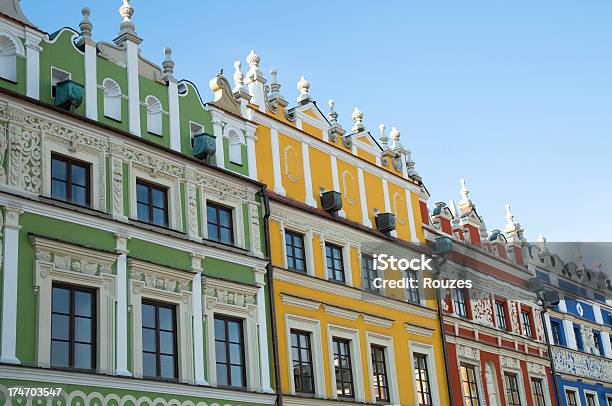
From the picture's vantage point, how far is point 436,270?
1196 inches

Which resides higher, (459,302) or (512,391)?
(459,302)

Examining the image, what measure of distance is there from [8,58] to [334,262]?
11105 mm


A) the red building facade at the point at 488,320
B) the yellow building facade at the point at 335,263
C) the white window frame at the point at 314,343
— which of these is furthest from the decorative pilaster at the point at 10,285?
the red building facade at the point at 488,320

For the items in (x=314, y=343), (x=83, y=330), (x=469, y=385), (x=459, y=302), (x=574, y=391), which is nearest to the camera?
(x=83, y=330)

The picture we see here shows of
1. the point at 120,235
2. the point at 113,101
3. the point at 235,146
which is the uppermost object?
the point at 235,146

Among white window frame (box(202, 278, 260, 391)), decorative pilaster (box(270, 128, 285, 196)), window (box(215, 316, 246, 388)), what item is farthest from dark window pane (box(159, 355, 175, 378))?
decorative pilaster (box(270, 128, 285, 196))

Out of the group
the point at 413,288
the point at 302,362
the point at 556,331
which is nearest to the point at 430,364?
the point at 413,288

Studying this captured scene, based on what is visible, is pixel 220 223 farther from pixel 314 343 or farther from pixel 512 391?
pixel 512 391

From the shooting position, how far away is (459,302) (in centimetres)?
3103

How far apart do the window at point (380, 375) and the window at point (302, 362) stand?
8.69 ft

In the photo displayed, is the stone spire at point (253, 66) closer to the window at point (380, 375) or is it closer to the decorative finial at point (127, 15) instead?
the decorative finial at point (127, 15)

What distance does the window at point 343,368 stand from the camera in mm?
24375

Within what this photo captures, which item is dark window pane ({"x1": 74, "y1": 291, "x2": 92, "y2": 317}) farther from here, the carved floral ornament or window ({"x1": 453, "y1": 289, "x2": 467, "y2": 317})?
window ({"x1": 453, "y1": 289, "x2": 467, "y2": 317})

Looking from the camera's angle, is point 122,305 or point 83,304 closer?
point 83,304
